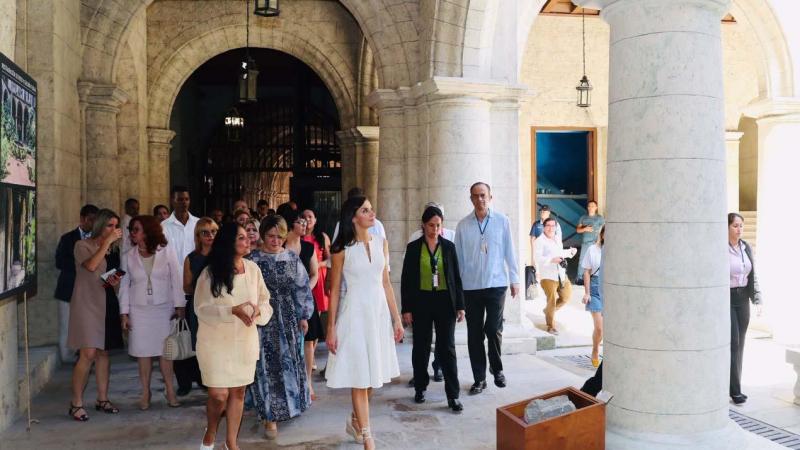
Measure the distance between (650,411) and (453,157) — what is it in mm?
3964

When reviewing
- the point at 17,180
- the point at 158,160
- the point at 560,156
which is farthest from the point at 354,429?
the point at 560,156

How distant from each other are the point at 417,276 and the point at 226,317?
5.75ft

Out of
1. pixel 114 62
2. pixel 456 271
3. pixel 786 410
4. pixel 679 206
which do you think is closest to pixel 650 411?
pixel 679 206

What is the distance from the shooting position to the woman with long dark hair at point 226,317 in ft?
12.4

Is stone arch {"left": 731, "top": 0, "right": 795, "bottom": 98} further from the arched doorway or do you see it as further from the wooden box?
the arched doorway

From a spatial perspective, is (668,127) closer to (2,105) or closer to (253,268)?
(253,268)

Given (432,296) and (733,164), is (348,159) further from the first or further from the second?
(432,296)

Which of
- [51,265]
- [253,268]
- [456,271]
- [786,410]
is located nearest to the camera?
[253,268]

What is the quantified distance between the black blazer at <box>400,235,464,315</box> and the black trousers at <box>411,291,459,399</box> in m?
0.05

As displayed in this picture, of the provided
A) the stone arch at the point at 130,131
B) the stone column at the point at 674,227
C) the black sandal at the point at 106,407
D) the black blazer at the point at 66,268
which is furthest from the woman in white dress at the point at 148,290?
the stone arch at the point at 130,131

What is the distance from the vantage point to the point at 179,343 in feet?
16.0

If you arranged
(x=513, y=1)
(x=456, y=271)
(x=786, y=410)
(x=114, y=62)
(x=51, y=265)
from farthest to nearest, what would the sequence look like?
(x=114, y=62)
(x=513, y=1)
(x=51, y=265)
(x=786, y=410)
(x=456, y=271)

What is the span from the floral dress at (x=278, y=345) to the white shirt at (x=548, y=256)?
494 centimetres

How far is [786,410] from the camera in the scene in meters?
5.90
